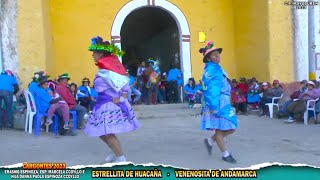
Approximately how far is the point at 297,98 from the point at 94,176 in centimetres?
790

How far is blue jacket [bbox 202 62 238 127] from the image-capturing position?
6.46 metres

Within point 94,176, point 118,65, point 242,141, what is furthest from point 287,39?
point 94,176

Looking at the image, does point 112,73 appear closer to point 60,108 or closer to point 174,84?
point 60,108

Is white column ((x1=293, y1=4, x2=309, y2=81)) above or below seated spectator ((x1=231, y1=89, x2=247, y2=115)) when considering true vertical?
above

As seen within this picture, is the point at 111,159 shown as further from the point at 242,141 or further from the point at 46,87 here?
the point at 46,87

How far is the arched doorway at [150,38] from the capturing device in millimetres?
16266

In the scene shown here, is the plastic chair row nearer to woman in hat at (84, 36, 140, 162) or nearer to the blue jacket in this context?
woman in hat at (84, 36, 140, 162)

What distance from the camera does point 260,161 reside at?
21.8 ft

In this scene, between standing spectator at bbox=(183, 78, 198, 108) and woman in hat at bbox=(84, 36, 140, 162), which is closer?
woman in hat at bbox=(84, 36, 140, 162)

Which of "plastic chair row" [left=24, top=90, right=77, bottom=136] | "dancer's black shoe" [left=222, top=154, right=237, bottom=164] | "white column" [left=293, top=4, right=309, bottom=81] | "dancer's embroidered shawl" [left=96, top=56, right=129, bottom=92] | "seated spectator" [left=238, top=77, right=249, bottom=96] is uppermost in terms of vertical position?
"white column" [left=293, top=4, right=309, bottom=81]

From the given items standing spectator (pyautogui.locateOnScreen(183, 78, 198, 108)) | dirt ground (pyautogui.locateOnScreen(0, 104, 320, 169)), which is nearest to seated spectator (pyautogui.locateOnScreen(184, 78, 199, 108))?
standing spectator (pyautogui.locateOnScreen(183, 78, 198, 108))

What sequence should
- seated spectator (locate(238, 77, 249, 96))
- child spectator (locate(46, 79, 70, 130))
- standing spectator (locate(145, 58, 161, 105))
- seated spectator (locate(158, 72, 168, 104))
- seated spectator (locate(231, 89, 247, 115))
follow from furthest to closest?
1. seated spectator (locate(158, 72, 168, 104))
2. standing spectator (locate(145, 58, 161, 105))
3. seated spectator (locate(238, 77, 249, 96))
4. seated spectator (locate(231, 89, 247, 115))
5. child spectator (locate(46, 79, 70, 130))

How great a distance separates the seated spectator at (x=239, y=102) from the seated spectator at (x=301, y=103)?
1.89 metres

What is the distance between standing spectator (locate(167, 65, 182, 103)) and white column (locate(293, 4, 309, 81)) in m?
3.51
